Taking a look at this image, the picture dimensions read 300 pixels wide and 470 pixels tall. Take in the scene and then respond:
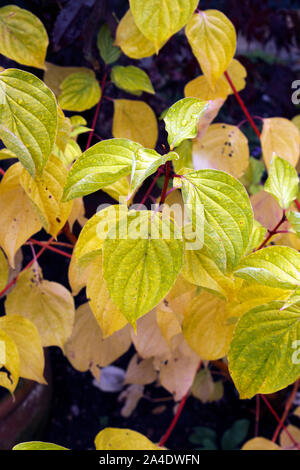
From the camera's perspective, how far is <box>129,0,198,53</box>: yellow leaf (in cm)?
57

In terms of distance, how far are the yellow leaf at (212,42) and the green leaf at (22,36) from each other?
241 millimetres

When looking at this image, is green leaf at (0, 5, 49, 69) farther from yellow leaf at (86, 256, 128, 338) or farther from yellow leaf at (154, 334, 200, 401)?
yellow leaf at (154, 334, 200, 401)

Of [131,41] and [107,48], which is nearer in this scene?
[131,41]

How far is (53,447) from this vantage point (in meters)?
0.45

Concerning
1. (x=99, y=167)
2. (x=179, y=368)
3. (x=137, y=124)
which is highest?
(x=99, y=167)

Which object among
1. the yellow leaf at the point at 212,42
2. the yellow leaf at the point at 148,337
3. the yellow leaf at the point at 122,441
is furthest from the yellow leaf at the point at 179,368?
the yellow leaf at the point at 212,42

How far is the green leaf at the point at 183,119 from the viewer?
452 mm

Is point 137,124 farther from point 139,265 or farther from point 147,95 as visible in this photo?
point 139,265

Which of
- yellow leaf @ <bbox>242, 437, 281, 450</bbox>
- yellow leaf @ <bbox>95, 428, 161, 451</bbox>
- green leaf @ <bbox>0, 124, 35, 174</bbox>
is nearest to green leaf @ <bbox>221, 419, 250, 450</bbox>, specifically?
yellow leaf @ <bbox>242, 437, 281, 450</bbox>

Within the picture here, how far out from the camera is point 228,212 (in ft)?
1.38

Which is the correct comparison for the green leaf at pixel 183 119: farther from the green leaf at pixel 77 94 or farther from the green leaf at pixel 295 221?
the green leaf at pixel 77 94

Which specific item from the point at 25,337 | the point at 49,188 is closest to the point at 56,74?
the point at 49,188

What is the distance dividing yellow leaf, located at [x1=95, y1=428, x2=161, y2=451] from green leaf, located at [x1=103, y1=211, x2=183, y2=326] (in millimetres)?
356

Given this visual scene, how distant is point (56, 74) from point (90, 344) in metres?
0.58
